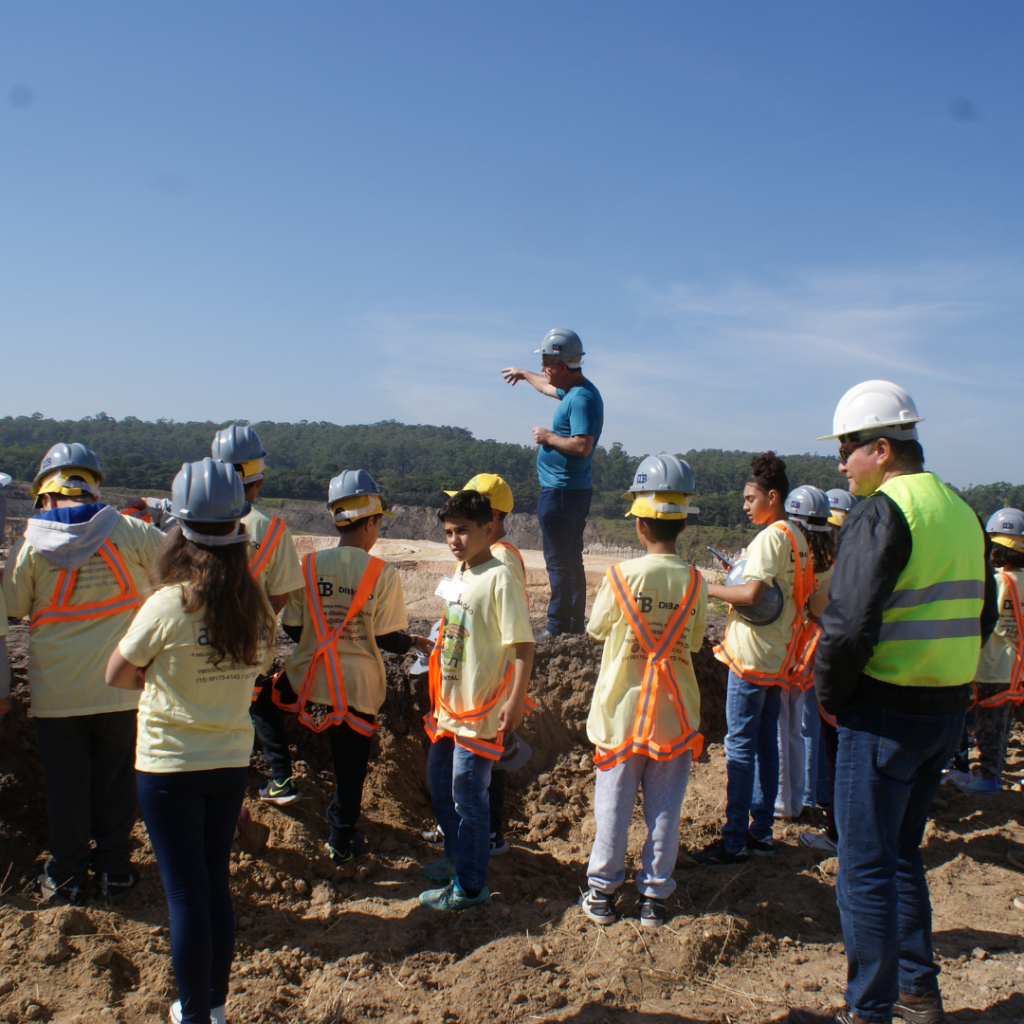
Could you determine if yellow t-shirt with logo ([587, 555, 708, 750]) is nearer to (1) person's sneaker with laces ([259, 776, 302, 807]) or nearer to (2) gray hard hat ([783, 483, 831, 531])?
(2) gray hard hat ([783, 483, 831, 531])

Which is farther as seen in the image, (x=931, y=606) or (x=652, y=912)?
(x=652, y=912)

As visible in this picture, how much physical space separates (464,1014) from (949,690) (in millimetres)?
2127

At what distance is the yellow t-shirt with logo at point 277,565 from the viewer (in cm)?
382

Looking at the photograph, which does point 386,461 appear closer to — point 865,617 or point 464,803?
point 464,803

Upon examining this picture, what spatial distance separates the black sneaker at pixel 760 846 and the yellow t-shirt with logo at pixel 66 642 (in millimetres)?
3354

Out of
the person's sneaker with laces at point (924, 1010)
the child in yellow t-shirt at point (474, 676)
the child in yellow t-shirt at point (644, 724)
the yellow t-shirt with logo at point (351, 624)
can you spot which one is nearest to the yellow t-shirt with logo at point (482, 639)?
the child in yellow t-shirt at point (474, 676)

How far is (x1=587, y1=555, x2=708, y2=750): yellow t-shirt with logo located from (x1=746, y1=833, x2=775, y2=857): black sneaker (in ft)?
4.19

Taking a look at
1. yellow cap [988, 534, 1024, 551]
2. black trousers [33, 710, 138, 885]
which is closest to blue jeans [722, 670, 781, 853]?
→ yellow cap [988, 534, 1024, 551]

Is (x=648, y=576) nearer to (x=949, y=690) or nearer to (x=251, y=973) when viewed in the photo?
(x=949, y=690)

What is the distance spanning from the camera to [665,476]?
12.1 feet

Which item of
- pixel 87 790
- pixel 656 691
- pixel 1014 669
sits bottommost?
pixel 87 790

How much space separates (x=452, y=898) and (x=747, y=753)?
1709 mm

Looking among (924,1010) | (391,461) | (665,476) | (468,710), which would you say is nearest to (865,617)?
(665,476)

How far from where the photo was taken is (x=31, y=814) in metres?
4.09
